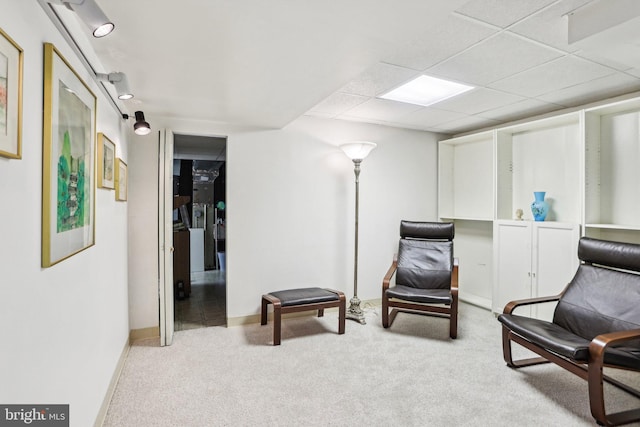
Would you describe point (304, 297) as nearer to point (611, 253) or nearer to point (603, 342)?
point (603, 342)

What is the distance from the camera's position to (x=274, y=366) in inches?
109

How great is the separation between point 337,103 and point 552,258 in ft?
9.04

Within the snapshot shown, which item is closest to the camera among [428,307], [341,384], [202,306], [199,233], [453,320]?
[341,384]

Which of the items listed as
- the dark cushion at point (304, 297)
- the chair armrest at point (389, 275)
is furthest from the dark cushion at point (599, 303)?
the dark cushion at point (304, 297)

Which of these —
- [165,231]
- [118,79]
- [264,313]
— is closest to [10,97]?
[118,79]

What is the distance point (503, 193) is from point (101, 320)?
423 cm

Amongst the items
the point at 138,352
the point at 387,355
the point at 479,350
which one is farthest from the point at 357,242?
the point at 138,352

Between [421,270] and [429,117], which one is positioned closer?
[421,270]

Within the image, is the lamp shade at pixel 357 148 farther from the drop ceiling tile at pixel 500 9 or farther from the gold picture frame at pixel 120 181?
the gold picture frame at pixel 120 181

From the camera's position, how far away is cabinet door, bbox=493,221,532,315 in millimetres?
3754

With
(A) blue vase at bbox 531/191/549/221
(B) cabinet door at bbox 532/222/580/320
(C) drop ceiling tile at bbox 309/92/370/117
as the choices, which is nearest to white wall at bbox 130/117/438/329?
(C) drop ceiling tile at bbox 309/92/370/117

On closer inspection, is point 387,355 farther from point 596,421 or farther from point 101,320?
point 101,320

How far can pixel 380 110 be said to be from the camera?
383 cm

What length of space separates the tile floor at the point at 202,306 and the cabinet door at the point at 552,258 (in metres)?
3.45
